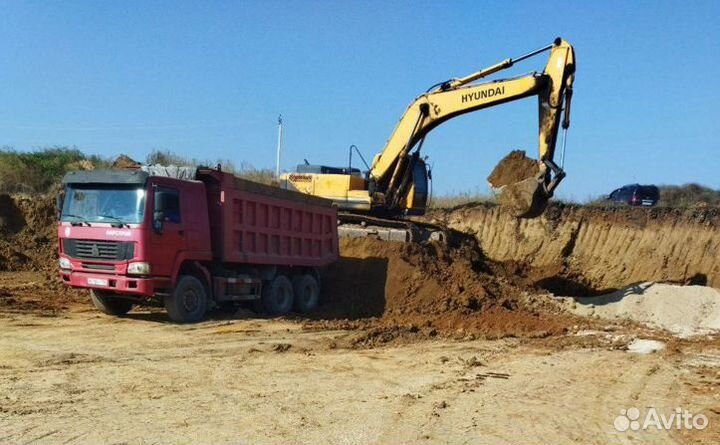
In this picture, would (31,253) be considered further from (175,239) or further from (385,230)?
(385,230)

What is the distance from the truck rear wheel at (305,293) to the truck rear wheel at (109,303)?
3805 millimetres

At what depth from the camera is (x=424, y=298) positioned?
16219 millimetres

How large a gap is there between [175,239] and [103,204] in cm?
143

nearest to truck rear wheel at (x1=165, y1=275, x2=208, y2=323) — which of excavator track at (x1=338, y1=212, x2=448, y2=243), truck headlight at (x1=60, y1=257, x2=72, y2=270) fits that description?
truck headlight at (x1=60, y1=257, x2=72, y2=270)

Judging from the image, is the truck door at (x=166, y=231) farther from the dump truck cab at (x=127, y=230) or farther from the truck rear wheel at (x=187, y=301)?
the truck rear wheel at (x=187, y=301)

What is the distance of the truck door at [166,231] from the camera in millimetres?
12422

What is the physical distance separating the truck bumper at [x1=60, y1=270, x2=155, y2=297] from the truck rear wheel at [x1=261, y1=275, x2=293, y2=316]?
11.2ft

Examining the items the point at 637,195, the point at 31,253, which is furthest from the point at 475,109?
the point at 637,195

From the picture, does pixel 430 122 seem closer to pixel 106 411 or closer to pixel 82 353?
pixel 82 353

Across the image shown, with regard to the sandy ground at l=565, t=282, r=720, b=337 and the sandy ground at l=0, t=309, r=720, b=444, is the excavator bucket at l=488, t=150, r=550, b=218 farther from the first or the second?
the sandy ground at l=0, t=309, r=720, b=444

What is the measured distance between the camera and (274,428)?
6414 mm

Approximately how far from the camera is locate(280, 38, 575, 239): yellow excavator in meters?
15.9

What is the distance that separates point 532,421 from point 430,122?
12.8m

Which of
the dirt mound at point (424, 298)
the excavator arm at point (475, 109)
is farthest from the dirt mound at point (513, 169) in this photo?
the dirt mound at point (424, 298)
